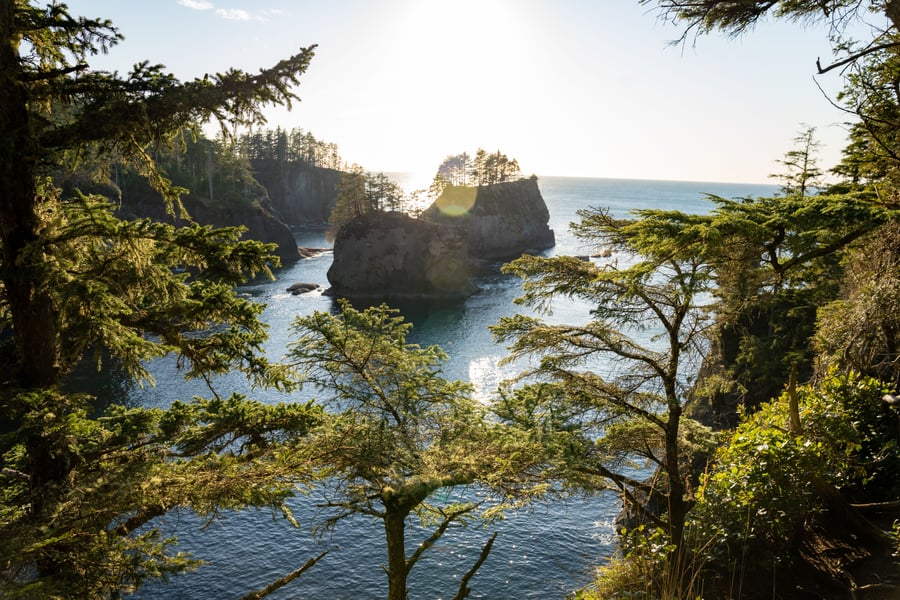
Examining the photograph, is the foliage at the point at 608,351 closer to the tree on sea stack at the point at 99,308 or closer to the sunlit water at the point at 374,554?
the tree on sea stack at the point at 99,308

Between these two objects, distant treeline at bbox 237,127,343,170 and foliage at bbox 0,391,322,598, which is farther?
distant treeline at bbox 237,127,343,170

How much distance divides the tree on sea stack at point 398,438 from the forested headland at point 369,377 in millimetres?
55

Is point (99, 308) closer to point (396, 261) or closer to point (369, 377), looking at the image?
point (369, 377)

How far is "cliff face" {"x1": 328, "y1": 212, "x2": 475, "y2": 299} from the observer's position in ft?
212

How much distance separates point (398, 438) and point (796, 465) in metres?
6.70

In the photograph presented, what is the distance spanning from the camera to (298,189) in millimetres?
128875

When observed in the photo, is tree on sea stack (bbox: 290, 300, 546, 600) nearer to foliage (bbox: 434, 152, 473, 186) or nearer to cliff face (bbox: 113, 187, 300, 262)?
cliff face (bbox: 113, 187, 300, 262)

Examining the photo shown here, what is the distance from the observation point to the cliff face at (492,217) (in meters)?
87.5

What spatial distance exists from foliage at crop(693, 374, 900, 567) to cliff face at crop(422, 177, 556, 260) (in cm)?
7597

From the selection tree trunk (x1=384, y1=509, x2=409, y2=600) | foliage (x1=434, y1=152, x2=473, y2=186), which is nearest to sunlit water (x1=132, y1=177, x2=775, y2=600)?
tree trunk (x1=384, y1=509, x2=409, y2=600)

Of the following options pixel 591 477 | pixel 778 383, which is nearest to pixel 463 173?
pixel 778 383

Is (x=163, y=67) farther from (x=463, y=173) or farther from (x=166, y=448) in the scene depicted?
(x=463, y=173)

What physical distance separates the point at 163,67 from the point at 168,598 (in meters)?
20.0

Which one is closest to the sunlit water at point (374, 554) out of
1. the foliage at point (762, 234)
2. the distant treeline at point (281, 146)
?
Answer: the foliage at point (762, 234)
